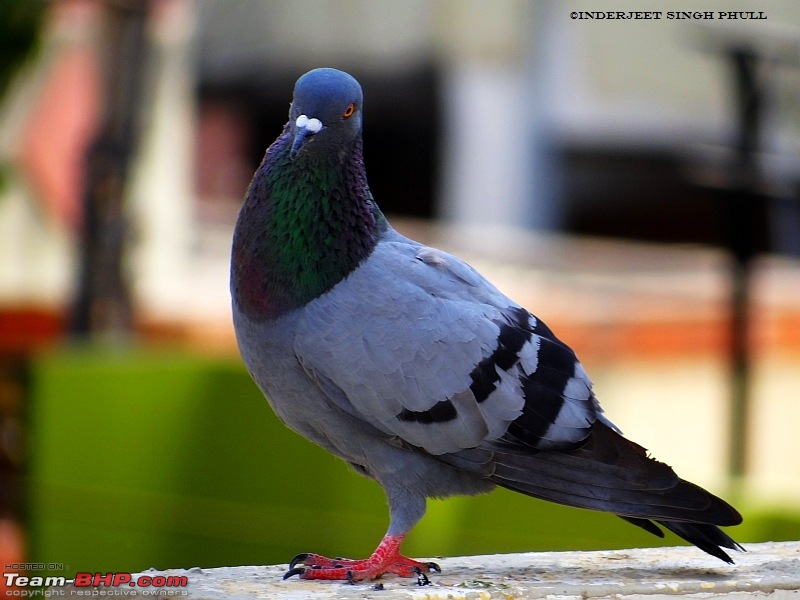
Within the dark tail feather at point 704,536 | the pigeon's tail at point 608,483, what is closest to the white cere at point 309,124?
the pigeon's tail at point 608,483

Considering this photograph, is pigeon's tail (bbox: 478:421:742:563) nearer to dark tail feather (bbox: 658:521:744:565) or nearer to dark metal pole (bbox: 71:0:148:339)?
dark tail feather (bbox: 658:521:744:565)

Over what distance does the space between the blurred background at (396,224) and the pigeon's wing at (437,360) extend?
1.73 meters

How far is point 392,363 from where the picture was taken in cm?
271

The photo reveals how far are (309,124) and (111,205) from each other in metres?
5.32

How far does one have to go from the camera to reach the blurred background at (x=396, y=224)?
607 cm

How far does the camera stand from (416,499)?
2.82m

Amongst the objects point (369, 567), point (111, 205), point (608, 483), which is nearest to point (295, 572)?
point (369, 567)

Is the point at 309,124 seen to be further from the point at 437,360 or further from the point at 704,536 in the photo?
the point at 704,536

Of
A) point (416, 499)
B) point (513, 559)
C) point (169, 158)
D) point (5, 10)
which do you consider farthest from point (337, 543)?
point (169, 158)

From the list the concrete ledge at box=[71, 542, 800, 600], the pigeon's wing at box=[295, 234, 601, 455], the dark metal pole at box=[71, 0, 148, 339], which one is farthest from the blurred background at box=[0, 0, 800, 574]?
the concrete ledge at box=[71, 542, 800, 600]

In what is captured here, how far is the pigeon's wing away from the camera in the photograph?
269 cm

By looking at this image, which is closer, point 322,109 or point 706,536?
point 322,109

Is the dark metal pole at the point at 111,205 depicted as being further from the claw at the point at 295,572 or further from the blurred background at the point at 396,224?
the claw at the point at 295,572

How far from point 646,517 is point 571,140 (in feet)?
37.6
